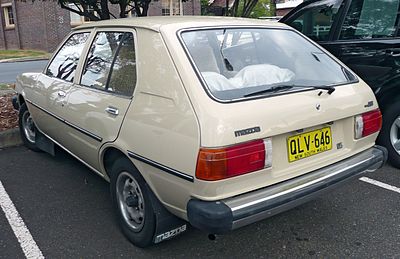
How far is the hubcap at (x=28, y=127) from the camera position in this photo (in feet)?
16.3

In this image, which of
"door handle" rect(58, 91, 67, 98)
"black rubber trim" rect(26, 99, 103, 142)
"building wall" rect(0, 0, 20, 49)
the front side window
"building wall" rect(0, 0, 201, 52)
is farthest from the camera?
"building wall" rect(0, 0, 20, 49)

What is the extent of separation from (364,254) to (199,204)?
131 centimetres

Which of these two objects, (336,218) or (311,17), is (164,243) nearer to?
(336,218)

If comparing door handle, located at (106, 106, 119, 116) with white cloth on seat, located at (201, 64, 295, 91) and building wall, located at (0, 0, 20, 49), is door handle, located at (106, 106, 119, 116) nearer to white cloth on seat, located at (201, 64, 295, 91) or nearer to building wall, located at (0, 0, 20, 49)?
white cloth on seat, located at (201, 64, 295, 91)

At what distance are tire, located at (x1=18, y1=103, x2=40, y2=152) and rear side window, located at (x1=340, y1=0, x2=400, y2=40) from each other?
12.7ft

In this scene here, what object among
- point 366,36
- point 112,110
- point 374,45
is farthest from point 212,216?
point 366,36

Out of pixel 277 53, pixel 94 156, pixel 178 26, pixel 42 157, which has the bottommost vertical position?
pixel 42 157

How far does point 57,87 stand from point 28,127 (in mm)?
1561

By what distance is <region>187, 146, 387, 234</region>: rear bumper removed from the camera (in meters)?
2.23

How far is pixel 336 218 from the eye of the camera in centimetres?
329

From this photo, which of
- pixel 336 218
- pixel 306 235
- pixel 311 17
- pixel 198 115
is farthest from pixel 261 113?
pixel 311 17

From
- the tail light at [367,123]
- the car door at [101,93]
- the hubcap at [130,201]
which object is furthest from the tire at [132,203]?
the tail light at [367,123]

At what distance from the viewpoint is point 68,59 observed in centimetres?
393

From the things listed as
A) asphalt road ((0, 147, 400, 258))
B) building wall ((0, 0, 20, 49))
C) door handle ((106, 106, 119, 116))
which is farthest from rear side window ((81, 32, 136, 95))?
building wall ((0, 0, 20, 49))
